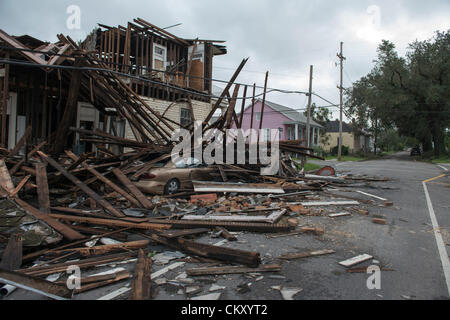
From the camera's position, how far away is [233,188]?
995 centimetres

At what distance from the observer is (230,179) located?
11766 millimetres

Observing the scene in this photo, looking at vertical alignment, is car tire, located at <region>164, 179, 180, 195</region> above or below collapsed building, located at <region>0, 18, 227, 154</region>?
below

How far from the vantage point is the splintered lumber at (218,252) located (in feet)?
14.1

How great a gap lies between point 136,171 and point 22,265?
5204 millimetres

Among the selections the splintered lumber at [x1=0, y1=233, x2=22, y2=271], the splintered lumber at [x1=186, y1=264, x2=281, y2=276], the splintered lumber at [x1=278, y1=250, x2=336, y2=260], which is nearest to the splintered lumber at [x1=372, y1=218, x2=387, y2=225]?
the splintered lumber at [x1=278, y1=250, x2=336, y2=260]

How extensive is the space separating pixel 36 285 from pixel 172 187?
20.5 ft

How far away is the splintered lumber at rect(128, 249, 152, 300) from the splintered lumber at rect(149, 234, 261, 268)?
59 cm

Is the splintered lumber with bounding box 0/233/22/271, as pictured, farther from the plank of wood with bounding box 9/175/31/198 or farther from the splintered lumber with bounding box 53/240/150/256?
the plank of wood with bounding box 9/175/31/198

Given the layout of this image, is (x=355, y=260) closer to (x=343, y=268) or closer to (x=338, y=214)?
(x=343, y=268)

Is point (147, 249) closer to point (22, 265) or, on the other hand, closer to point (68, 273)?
point (68, 273)

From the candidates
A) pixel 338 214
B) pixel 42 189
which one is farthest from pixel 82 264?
pixel 338 214

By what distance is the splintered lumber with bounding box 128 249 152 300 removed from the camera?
343cm

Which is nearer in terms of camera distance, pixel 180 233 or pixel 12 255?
pixel 12 255

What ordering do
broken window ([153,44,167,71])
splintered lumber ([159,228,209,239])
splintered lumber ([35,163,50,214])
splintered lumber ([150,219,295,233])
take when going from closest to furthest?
splintered lumber ([159,228,209,239])
splintered lumber ([150,219,295,233])
splintered lumber ([35,163,50,214])
broken window ([153,44,167,71])
